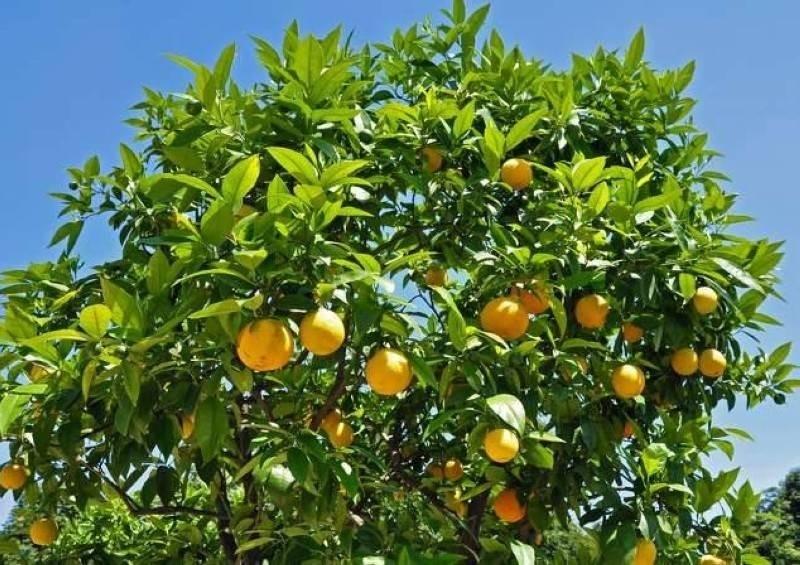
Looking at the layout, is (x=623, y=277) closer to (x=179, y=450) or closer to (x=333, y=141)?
A: (x=333, y=141)

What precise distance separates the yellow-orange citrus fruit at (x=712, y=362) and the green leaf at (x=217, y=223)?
6.20ft

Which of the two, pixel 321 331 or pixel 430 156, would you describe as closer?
pixel 321 331

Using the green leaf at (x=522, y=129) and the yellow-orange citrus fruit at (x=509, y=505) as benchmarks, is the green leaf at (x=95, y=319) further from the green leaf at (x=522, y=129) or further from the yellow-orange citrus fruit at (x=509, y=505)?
the yellow-orange citrus fruit at (x=509, y=505)

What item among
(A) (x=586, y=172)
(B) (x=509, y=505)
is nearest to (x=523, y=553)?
(B) (x=509, y=505)

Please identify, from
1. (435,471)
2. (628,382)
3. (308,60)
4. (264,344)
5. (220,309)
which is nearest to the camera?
(220,309)

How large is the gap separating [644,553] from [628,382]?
517mm

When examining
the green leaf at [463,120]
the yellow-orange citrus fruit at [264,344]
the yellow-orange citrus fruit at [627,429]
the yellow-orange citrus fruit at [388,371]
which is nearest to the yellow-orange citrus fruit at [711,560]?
the yellow-orange citrus fruit at [627,429]

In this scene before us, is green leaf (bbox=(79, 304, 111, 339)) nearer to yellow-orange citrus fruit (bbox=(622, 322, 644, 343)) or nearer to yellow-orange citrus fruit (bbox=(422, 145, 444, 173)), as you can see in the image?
yellow-orange citrus fruit (bbox=(422, 145, 444, 173))

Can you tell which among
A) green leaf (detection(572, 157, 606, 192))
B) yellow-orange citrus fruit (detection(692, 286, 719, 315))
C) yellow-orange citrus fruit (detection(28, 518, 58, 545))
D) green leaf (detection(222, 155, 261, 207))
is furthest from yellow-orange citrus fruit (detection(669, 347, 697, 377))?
yellow-orange citrus fruit (detection(28, 518, 58, 545))

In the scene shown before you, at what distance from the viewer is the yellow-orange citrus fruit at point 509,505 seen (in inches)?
110

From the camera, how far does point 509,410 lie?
209 centimetres

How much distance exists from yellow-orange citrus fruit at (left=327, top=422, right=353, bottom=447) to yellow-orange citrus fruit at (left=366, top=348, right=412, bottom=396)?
59cm

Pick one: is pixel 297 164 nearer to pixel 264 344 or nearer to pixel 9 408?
pixel 264 344

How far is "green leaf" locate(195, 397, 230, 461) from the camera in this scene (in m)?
1.94
